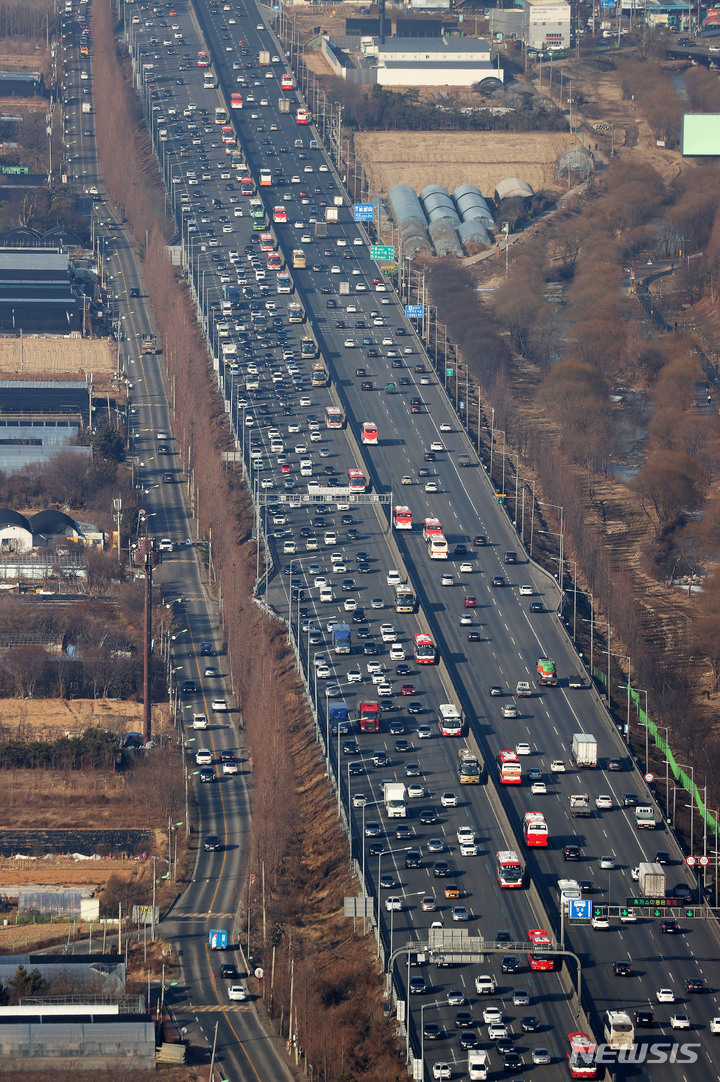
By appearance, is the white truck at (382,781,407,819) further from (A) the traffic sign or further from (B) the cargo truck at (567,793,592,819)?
(A) the traffic sign

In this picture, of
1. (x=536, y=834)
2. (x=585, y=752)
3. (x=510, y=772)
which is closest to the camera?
(x=536, y=834)

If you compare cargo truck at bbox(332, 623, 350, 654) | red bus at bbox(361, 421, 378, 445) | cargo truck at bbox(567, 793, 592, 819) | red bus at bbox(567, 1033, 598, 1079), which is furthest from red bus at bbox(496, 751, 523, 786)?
red bus at bbox(361, 421, 378, 445)

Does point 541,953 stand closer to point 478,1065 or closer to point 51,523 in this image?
point 478,1065

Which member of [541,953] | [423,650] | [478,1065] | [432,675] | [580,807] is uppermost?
[478,1065]

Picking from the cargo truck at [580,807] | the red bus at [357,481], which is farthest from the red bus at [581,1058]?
the red bus at [357,481]

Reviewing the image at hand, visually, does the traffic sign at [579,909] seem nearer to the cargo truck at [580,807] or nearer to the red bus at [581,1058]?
the red bus at [581,1058]

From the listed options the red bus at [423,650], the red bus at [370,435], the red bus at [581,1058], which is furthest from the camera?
the red bus at [370,435]

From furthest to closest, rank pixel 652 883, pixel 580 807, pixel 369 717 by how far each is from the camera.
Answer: pixel 369 717 < pixel 580 807 < pixel 652 883

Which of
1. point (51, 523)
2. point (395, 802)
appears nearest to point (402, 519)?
point (51, 523)

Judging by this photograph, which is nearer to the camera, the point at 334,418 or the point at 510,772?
the point at 510,772
